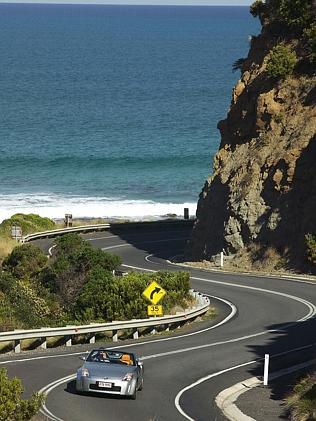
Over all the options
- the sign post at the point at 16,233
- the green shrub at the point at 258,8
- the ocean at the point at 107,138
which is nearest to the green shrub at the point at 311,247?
the green shrub at the point at 258,8

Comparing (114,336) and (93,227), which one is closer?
(114,336)

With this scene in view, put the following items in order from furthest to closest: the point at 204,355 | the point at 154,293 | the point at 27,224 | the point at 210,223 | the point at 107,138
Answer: the point at 107,138 < the point at 27,224 < the point at 210,223 < the point at 154,293 < the point at 204,355

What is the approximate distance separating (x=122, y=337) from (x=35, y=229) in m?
30.5

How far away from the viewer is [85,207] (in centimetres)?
8200

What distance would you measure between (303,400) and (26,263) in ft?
74.1

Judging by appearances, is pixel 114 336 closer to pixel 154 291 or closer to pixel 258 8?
pixel 154 291

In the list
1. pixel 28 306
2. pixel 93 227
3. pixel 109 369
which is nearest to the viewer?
pixel 109 369

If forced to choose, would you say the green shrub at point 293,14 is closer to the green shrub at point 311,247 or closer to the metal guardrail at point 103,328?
the green shrub at point 311,247

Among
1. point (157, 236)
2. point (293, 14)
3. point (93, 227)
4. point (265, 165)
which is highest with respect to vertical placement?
point (293, 14)

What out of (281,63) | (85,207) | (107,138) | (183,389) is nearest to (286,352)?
(183,389)

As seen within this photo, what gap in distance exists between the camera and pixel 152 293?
32.2 m

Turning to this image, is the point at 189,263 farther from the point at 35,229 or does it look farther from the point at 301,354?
the point at 301,354

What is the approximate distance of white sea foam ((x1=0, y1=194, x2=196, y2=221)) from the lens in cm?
7800

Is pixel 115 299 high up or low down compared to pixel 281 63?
down
